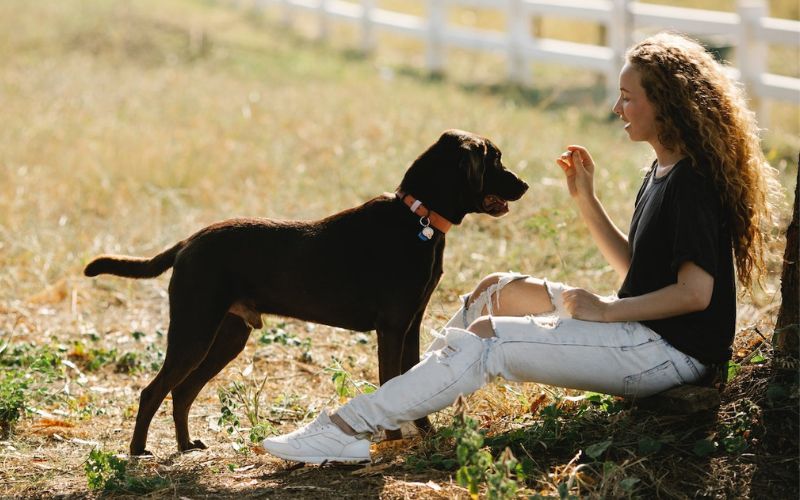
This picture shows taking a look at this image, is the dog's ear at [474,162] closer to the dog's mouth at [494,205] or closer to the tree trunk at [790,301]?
the dog's mouth at [494,205]

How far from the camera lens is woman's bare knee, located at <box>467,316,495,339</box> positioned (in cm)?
375

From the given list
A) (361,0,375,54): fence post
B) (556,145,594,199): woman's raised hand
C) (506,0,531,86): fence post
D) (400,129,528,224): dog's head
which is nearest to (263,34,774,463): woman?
(556,145,594,199): woman's raised hand

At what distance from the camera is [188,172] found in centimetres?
862

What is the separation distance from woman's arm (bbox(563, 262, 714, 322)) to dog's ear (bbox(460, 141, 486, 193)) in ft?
2.24

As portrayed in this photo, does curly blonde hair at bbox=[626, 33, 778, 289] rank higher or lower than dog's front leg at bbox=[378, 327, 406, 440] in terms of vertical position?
higher

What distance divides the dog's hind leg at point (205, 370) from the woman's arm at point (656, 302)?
1.47 m

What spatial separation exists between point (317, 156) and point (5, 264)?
301cm

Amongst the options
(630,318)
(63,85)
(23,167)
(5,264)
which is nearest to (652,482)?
(630,318)

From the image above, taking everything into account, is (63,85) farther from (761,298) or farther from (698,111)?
(698,111)

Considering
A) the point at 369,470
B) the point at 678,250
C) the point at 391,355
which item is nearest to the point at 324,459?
the point at 369,470

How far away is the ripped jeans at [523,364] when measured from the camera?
3670mm

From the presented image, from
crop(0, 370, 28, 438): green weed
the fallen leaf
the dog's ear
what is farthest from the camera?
crop(0, 370, 28, 438): green weed

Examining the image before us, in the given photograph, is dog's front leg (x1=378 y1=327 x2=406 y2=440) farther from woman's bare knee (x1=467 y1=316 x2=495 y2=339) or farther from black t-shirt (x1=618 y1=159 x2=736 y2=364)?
black t-shirt (x1=618 y1=159 x2=736 y2=364)

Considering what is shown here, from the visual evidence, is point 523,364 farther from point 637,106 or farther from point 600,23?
point 600,23
